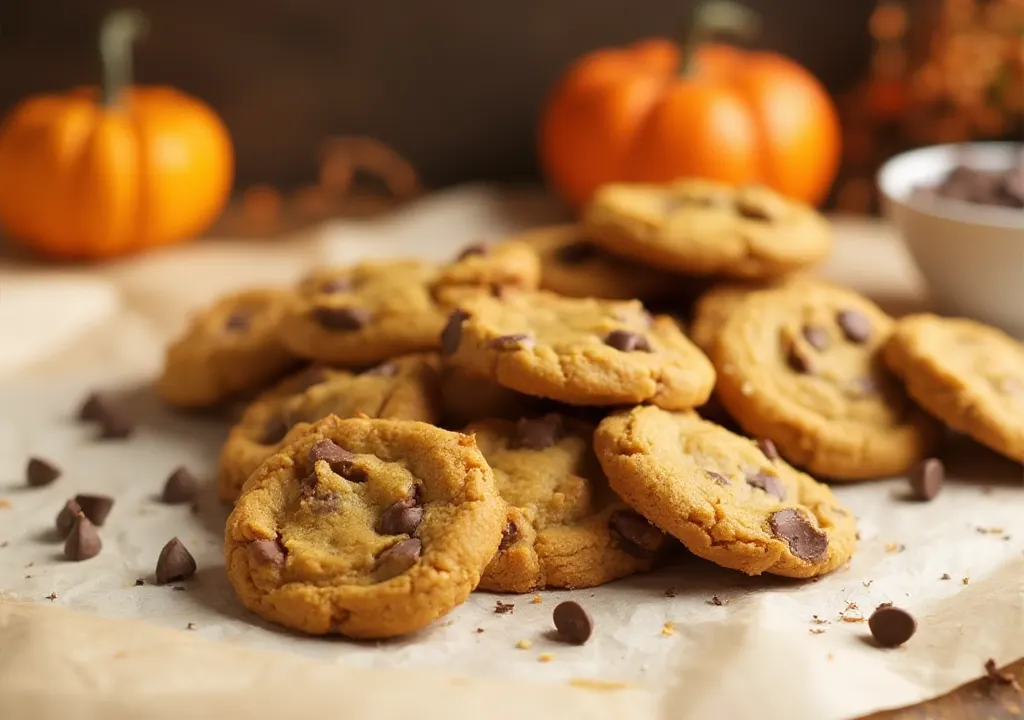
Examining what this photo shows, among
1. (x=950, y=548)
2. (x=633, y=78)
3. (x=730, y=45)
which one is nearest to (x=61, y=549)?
(x=950, y=548)

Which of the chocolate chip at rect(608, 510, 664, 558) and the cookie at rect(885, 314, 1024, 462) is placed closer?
the chocolate chip at rect(608, 510, 664, 558)

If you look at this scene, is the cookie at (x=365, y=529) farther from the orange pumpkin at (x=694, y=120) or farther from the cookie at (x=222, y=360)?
the orange pumpkin at (x=694, y=120)

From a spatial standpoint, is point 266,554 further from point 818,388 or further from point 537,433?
point 818,388

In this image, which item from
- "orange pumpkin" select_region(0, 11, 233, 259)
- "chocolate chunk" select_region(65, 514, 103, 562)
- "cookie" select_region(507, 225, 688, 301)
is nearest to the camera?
"chocolate chunk" select_region(65, 514, 103, 562)

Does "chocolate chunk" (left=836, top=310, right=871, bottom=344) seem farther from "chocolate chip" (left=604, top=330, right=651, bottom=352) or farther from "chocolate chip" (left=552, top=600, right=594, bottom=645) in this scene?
"chocolate chip" (left=552, top=600, right=594, bottom=645)

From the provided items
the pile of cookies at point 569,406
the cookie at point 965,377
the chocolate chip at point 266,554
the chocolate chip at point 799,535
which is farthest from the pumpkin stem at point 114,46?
the chocolate chip at point 799,535

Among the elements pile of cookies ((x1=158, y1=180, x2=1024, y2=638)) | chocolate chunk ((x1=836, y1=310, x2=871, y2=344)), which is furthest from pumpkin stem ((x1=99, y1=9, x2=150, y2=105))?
chocolate chunk ((x1=836, y1=310, x2=871, y2=344))

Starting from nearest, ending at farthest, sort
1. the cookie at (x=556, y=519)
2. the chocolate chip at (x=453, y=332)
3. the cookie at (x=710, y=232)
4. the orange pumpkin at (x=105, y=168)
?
the cookie at (x=556, y=519), the chocolate chip at (x=453, y=332), the cookie at (x=710, y=232), the orange pumpkin at (x=105, y=168)

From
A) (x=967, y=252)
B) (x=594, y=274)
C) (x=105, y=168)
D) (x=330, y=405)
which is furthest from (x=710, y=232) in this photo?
(x=105, y=168)
